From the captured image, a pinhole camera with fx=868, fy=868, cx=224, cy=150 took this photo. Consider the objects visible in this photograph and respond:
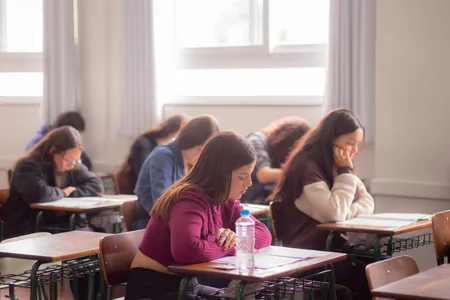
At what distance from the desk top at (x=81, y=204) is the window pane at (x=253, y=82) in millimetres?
1659

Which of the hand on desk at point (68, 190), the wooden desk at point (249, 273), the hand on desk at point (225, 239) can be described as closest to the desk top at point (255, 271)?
the wooden desk at point (249, 273)

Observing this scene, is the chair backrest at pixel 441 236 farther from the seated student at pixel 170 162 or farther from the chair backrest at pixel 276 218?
the seated student at pixel 170 162

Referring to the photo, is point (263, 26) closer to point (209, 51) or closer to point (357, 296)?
point (209, 51)

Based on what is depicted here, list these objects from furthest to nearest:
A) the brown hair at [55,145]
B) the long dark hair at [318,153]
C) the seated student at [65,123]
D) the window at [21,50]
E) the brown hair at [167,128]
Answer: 1. the window at [21,50]
2. the seated student at [65,123]
3. the brown hair at [167,128]
4. the brown hair at [55,145]
5. the long dark hair at [318,153]

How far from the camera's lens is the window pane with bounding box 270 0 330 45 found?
22.1ft

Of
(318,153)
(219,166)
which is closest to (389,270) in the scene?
(219,166)

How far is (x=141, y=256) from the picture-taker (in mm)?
3488

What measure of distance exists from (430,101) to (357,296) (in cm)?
172

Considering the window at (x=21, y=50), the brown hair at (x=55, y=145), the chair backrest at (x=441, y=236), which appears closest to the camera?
the chair backrest at (x=441, y=236)

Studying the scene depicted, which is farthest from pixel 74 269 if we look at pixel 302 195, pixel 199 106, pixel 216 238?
pixel 199 106

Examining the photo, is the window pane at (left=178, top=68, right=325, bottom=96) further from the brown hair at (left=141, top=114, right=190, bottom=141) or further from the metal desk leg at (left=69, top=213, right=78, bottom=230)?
the metal desk leg at (left=69, top=213, right=78, bottom=230)

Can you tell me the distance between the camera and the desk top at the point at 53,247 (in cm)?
368

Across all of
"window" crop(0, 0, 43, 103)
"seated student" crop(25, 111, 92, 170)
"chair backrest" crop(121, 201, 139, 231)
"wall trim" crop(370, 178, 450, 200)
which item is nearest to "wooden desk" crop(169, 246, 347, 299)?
"chair backrest" crop(121, 201, 139, 231)

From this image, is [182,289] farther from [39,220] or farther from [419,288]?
[39,220]
